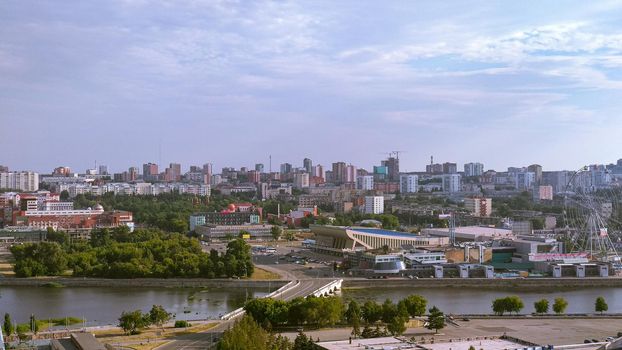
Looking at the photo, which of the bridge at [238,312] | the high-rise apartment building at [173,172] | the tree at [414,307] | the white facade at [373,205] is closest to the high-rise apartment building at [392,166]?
the high-rise apartment building at [173,172]

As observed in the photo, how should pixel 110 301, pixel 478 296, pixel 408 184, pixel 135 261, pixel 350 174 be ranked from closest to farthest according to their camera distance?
pixel 110 301, pixel 478 296, pixel 135 261, pixel 408 184, pixel 350 174

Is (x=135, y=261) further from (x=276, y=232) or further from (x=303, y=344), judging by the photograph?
(x=276, y=232)

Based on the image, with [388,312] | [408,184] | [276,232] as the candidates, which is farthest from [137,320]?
[408,184]

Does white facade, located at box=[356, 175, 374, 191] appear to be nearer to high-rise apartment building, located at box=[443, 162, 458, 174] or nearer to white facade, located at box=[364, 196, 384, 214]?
white facade, located at box=[364, 196, 384, 214]

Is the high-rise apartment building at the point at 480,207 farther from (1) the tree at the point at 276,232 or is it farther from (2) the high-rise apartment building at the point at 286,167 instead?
(2) the high-rise apartment building at the point at 286,167

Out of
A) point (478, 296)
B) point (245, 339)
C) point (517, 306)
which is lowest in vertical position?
point (478, 296)

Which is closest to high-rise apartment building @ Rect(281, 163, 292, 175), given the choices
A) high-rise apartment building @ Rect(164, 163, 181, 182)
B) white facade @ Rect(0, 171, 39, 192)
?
high-rise apartment building @ Rect(164, 163, 181, 182)

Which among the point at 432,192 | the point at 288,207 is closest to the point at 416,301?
the point at 288,207
